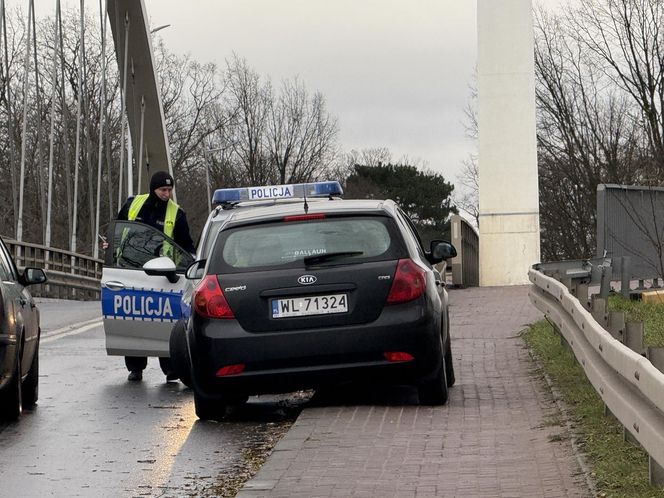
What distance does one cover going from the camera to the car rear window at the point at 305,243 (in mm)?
10688

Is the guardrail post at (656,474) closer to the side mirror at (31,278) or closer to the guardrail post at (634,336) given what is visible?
the guardrail post at (634,336)

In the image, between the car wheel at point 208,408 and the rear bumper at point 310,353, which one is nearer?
→ the rear bumper at point 310,353

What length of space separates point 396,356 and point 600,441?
92.0 inches

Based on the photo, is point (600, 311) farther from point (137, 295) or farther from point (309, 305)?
point (137, 295)

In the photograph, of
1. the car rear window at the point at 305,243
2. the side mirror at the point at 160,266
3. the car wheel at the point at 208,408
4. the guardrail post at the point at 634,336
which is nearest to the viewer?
the guardrail post at the point at 634,336

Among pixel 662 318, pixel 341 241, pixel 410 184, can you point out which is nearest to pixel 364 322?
pixel 341 241

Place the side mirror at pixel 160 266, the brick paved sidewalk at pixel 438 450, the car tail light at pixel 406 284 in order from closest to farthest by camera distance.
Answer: the brick paved sidewalk at pixel 438 450, the car tail light at pixel 406 284, the side mirror at pixel 160 266

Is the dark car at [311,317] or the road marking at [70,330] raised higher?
the dark car at [311,317]

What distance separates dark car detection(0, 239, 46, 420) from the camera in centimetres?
1058

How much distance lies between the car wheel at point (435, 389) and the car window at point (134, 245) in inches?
139

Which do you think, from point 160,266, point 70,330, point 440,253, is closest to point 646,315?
point 70,330

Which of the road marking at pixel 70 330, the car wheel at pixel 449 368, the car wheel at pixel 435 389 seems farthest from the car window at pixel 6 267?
the road marking at pixel 70 330

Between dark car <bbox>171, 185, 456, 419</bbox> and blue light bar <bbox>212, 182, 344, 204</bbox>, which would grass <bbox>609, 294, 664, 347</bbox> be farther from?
dark car <bbox>171, 185, 456, 419</bbox>

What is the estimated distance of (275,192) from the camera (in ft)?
48.6
